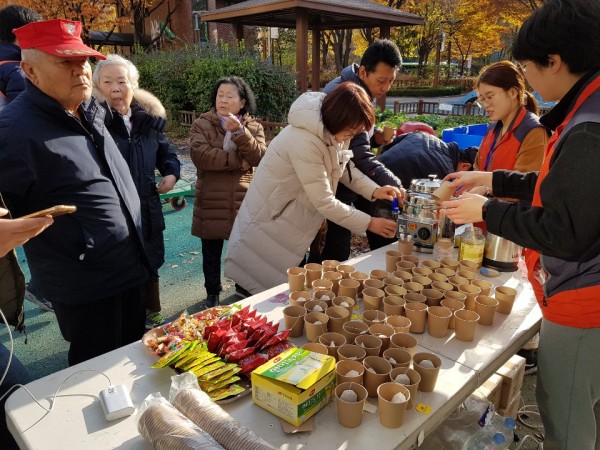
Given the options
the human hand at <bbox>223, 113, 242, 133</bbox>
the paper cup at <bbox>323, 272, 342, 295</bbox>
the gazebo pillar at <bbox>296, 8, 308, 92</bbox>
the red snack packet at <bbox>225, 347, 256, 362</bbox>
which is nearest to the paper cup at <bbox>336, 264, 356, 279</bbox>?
the paper cup at <bbox>323, 272, 342, 295</bbox>

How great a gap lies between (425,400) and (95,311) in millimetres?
1561

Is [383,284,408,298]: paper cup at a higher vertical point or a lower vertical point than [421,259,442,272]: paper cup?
higher

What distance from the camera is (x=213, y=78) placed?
11.1 m

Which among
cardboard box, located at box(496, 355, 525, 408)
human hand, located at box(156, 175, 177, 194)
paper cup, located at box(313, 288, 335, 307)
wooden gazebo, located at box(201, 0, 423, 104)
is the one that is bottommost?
cardboard box, located at box(496, 355, 525, 408)

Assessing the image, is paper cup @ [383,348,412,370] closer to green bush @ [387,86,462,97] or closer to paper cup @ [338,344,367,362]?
paper cup @ [338,344,367,362]

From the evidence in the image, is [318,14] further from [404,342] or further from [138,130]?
[404,342]

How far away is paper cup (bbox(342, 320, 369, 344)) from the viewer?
5.16 ft

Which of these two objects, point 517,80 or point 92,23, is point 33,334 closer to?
point 517,80

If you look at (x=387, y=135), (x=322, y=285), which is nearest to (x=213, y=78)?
(x=387, y=135)

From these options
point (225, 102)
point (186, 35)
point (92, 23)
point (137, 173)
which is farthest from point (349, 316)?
point (186, 35)

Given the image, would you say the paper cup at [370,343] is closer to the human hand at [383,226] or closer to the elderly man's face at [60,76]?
the human hand at [383,226]

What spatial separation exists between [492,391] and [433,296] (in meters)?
0.66

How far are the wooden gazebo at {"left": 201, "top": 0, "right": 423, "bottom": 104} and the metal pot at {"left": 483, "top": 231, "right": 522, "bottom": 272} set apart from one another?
26.3 ft

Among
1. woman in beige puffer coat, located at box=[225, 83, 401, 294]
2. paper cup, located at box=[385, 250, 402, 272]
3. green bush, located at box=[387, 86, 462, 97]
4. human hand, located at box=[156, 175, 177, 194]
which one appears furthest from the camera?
green bush, located at box=[387, 86, 462, 97]
